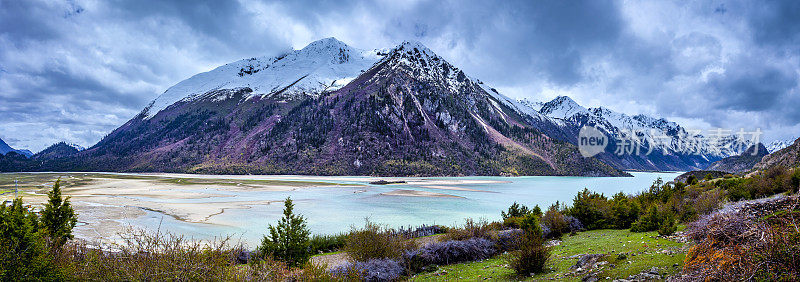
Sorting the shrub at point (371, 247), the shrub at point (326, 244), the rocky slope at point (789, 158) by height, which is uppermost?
the rocky slope at point (789, 158)

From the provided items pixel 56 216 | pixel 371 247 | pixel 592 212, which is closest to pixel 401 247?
pixel 371 247

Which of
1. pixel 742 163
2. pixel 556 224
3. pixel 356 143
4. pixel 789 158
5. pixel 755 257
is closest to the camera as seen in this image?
pixel 755 257

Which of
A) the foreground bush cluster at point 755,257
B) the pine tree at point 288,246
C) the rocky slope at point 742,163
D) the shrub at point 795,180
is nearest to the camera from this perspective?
the foreground bush cluster at point 755,257

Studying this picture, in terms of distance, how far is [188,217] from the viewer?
94.9 feet

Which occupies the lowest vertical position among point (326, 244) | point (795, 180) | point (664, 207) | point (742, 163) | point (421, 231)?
point (326, 244)

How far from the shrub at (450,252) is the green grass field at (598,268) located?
0.52 meters

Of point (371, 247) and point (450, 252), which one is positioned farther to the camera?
point (450, 252)

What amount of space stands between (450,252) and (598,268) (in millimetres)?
6794

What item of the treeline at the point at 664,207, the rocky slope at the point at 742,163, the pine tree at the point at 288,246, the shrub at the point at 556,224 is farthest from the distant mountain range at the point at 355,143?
the pine tree at the point at 288,246

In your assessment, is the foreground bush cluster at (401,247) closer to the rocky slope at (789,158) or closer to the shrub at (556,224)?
the shrub at (556,224)

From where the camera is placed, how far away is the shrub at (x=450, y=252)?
1473 centimetres

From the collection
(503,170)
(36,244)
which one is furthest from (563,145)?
(36,244)

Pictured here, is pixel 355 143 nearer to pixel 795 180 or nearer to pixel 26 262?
pixel 795 180

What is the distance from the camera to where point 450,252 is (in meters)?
15.4
